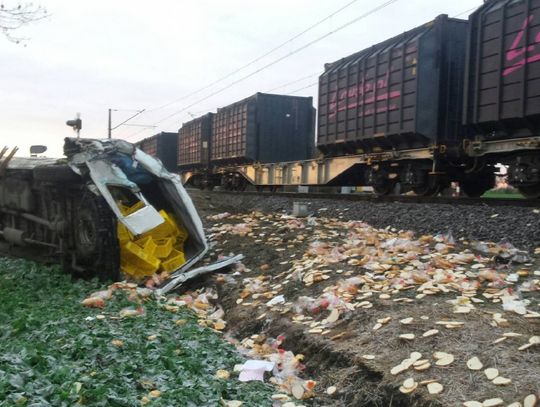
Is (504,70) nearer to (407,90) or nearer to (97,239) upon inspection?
(407,90)

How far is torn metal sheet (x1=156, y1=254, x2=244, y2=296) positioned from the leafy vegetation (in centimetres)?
63

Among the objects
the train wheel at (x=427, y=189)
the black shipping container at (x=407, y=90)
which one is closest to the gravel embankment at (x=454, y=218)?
the train wheel at (x=427, y=189)

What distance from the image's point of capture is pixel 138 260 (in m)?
5.98

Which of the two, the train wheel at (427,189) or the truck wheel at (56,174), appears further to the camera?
the train wheel at (427,189)

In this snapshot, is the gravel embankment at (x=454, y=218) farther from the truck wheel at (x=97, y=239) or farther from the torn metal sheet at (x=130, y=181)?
the truck wheel at (x=97, y=239)

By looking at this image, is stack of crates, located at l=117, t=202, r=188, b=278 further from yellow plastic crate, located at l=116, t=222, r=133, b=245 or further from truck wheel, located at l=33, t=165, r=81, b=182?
truck wheel, located at l=33, t=165, r=81, b=182

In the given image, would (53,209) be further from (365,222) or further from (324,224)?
(365,222)

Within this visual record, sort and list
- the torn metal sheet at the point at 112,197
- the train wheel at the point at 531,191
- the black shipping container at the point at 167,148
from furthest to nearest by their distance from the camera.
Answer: the black shipping container at the point at 167,148 < the train wheel at the point at 531,191 < the torn metal sheet at the point at 112,197

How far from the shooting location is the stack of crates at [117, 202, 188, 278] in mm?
5969

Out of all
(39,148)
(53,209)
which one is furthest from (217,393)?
(39,148)

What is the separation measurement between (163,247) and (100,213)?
40.0 inches

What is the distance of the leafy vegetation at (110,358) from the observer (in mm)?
2676

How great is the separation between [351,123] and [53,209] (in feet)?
25.0

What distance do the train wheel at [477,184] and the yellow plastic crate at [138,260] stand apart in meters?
6.88
